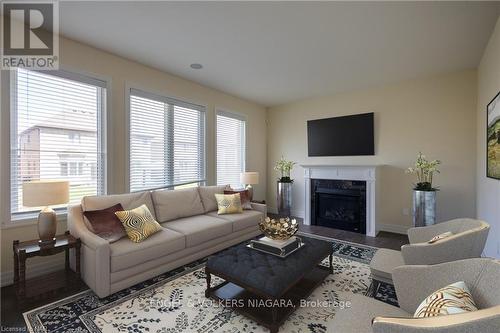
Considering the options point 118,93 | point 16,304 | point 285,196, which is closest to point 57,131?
point 118,93

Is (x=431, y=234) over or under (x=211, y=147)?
under

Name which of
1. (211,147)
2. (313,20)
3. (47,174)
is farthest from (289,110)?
(47,174)

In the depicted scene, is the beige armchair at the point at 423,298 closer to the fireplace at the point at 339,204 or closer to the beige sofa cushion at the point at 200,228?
the beige sofa cushion at the point at 200,228

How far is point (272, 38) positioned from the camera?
112 inches

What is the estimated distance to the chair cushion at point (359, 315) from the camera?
129 cm

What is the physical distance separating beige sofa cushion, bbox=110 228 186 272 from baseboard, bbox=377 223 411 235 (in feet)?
12.3

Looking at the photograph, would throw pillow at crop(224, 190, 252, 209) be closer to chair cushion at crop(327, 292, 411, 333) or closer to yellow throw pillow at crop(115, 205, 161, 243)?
yellow throw pillow at crop(115, 205, 161, 243)

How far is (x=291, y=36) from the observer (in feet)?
9.20

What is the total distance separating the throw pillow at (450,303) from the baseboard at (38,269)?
359cm

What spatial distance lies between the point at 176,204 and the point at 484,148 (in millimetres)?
4332

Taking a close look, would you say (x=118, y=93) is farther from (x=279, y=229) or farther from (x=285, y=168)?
(x=285, y=168)

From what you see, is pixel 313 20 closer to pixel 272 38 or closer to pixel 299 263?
pixel 272 38

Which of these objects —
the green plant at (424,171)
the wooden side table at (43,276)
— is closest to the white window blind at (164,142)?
the wooden side table at (43,276)

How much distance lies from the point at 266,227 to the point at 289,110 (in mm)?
3974
